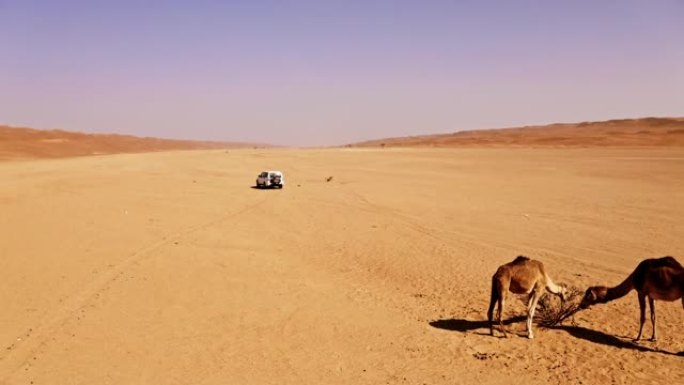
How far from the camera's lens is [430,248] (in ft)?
63.3

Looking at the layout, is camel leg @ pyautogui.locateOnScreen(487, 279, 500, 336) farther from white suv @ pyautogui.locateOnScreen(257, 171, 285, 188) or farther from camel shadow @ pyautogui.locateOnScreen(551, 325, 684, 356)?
white suv @ pyautogui.locateOnScreen(257, 171, 285, 188)

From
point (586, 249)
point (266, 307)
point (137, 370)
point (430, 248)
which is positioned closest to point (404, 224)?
point (430, 248)

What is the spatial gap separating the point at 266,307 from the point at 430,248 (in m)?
8.28

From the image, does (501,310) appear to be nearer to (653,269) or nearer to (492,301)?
(492,301)

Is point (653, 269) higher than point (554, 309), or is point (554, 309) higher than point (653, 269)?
point (653, 269)

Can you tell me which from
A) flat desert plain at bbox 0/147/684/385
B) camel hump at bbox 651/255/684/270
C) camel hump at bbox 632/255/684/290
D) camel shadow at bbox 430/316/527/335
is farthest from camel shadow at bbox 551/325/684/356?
camel hump at bbox 651/255/684/270

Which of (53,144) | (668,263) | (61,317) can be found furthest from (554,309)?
(53,144)

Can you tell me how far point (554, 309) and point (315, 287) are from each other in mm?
6162

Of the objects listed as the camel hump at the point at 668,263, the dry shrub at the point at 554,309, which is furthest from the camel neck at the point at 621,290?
the dry shrub at the point at 554,309

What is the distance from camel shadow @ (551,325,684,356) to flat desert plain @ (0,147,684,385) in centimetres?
4

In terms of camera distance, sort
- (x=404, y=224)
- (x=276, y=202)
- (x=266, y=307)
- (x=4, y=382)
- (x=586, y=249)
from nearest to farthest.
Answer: (x=4, y=382)
(x=266, y=307)
(x=586, y=249)
(x=404, y=224)
(x=276, y=202)

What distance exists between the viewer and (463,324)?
11.7 m

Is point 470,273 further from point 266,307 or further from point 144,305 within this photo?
point 144,305

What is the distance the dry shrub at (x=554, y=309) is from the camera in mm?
11289
